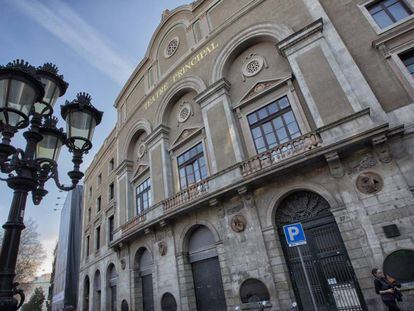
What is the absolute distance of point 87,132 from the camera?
16.9 feet

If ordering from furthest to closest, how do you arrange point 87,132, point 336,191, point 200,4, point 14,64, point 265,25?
point 200,4
point 265,25
point 336,191
point 87,132
point 14,64

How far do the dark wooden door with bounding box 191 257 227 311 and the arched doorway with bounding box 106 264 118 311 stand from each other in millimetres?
8800

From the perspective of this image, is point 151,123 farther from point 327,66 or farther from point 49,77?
point 49,77

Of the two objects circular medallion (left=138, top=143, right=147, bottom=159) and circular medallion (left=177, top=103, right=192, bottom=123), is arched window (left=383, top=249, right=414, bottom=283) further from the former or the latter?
circular medallion (left=138, top=143, right=147, bottom=159)

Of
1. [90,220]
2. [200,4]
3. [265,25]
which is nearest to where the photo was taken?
[265,25]

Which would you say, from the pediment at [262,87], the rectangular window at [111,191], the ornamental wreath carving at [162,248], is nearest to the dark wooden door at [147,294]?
the ornamental wreath carving at [162,248]

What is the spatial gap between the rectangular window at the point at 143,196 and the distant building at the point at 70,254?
1573cm

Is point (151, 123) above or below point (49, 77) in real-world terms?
above

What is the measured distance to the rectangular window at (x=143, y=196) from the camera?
58.1 ft

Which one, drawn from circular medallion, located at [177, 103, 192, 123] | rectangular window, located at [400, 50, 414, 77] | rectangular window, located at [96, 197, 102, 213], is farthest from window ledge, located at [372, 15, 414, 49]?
rectangular window, located at [96, 197, 102, 213]

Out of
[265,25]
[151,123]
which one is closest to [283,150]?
[265,25]

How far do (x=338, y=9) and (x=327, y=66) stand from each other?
10.4 ft

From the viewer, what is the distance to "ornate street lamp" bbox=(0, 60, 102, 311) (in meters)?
3.64

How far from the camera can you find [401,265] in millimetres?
7473
